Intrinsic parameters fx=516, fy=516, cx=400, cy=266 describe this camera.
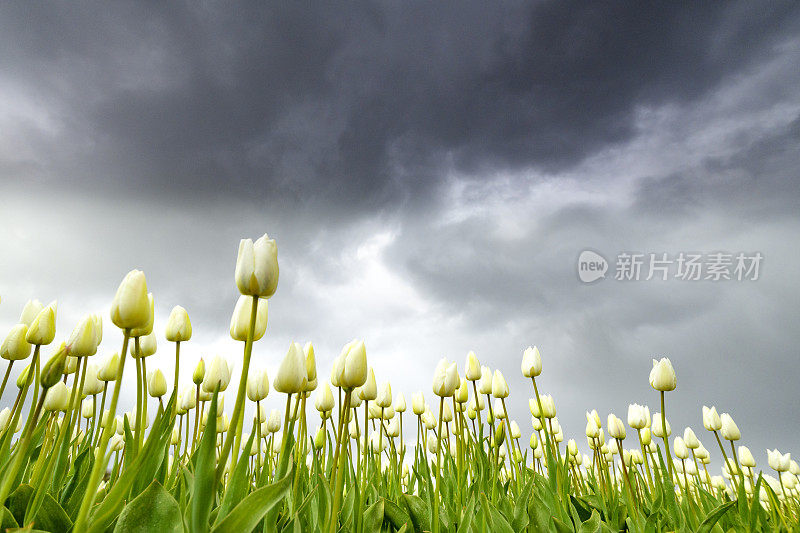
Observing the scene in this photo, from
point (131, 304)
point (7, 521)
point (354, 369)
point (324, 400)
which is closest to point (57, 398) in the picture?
point (7, 521)

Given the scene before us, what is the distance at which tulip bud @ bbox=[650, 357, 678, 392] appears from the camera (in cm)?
388

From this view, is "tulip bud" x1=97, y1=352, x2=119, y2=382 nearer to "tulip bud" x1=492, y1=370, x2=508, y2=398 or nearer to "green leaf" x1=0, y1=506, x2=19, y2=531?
"green leaf" x1=0, y1=506, x2=19, y2=531

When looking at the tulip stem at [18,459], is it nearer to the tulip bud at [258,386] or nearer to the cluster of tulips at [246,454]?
the cluster of tulips at [246,454]

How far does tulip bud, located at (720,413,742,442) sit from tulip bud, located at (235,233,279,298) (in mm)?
5971

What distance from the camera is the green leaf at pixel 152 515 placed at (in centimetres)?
183

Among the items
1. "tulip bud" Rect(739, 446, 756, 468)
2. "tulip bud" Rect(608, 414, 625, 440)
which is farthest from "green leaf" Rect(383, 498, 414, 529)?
"tulip bud" Rect(739, 446, 756, 468)

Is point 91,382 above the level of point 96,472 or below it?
above

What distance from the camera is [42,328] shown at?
2.37 meters

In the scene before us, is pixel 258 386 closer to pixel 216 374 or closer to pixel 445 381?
pixel 216 374

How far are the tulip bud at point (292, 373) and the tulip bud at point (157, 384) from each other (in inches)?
76.7

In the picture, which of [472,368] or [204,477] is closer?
[204,477]

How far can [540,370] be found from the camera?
4449 mm

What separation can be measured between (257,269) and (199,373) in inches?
70.2

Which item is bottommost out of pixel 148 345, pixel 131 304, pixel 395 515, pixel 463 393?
pixel 395 515
